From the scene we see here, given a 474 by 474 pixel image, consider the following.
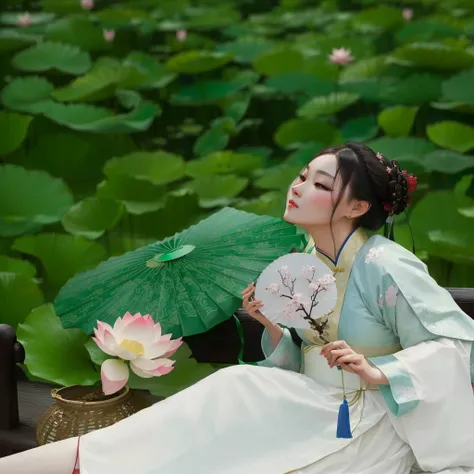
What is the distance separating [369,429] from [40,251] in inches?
59.7

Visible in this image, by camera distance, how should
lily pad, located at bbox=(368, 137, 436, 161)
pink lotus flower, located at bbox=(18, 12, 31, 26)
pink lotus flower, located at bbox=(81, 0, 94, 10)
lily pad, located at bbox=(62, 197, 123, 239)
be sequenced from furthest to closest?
pink lotus flower, located at bbox=(81, 0, 94, 10) < pink lotus flower, located at bbox=(18, 12, 31, 26) < lily pad, located at bbox=(368, 137, 436, 161) < lily pad, located at bbox=(62, 197, 123, 239)

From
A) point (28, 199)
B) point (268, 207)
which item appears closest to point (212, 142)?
point (28, 199)

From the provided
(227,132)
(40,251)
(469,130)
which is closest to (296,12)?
(227,132)

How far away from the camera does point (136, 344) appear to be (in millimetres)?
1691

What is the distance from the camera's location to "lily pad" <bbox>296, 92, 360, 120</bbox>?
3.77 metres

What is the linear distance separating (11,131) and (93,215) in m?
0.84

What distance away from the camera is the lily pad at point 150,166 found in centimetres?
327

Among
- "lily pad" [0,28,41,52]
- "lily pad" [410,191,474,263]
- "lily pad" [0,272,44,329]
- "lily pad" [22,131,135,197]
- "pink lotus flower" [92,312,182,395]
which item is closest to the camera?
"pink lotus flower" [92,312,182,395]

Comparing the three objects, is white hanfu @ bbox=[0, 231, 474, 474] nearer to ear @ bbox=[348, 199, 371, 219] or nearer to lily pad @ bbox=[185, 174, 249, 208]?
ear @ bbox=[348, 199, 371, 219]

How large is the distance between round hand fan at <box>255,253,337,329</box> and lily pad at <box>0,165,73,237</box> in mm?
1688

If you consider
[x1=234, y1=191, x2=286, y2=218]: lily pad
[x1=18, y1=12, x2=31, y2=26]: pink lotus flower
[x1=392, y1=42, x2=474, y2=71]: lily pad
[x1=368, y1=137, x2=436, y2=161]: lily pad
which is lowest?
[x1=368, y1=137, x2=436, y2=161]: lily pad

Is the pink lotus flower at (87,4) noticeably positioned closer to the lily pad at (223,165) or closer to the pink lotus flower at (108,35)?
the pink lotus flower at (108,35)

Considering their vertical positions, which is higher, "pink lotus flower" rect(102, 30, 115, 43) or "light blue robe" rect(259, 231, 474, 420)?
"light blue robe" rect(259, 231, 474, 420)

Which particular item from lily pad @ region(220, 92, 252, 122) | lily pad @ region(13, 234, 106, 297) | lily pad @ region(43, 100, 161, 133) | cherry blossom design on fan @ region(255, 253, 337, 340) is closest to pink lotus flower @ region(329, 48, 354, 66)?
lily pad @ region(220, 92, 252, 122)
